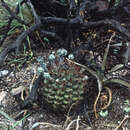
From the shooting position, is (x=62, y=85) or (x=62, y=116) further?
(x=62, y=116)

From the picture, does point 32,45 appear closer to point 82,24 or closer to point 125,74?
point 82,24

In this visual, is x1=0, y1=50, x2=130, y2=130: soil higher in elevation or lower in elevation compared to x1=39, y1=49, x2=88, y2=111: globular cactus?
lower

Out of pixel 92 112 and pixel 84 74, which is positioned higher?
pixel 84 74

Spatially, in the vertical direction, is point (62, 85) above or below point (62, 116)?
above

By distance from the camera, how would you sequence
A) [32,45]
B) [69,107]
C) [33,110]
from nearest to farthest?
1. [69,107]
2. [33,110]
3. [32,45]

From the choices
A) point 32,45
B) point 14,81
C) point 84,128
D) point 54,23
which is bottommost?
point 84,128

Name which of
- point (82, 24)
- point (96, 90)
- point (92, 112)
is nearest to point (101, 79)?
point (96, 90)

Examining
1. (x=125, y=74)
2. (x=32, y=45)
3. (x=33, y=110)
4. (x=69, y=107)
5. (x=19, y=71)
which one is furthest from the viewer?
(x=32, y=45)

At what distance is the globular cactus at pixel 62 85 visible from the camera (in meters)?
1.33

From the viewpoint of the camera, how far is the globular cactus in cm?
133

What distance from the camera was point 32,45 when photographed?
1833mm

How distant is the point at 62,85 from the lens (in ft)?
4.37

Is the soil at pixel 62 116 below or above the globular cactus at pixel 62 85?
below

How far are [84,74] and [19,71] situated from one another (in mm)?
517
